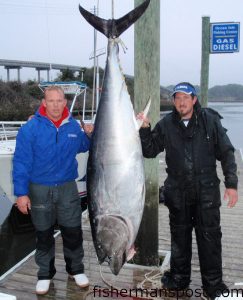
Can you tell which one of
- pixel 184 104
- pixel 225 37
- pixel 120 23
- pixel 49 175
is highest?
pixel 225 37

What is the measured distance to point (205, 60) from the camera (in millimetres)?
7652

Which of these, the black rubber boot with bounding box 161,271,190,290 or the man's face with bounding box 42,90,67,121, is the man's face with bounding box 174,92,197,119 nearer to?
the man's face with bounding box 42,90,67,121

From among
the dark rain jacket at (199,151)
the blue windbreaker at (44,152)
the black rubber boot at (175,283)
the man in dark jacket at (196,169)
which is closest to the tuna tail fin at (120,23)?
the man in dark jacket at (196,169)

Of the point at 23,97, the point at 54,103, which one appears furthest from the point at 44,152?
the point at 23,97

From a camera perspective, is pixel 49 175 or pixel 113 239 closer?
pixel 113 239

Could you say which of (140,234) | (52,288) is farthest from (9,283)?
(140,234)

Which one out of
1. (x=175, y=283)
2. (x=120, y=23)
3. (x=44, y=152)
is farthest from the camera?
(x=175, y=283)

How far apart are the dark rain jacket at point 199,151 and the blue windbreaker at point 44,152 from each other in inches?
23.6

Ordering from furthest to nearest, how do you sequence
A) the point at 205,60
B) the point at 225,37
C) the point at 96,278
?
the point at 205,60
the point at 225,37
the point at 96,278

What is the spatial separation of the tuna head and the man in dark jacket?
658mm

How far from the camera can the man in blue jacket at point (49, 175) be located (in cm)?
304

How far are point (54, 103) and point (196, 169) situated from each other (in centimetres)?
117

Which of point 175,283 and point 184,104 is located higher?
point 184,104

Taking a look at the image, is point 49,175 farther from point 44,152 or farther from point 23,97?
point 23,97
